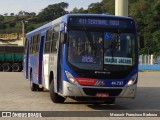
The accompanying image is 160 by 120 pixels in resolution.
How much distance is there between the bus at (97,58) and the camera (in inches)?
523

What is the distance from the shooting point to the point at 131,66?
13.7 meters

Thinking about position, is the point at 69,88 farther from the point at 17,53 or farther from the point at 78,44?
the point at 17,53

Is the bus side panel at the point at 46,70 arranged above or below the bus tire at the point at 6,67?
above

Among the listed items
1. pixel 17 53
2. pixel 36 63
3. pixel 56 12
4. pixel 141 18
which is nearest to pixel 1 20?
pixel 56 12

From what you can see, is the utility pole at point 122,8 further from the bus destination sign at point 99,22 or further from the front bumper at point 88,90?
the front bumper at point 88,90

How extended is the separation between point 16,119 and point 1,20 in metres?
180

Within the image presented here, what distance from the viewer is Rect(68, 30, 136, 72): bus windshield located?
43.9ft

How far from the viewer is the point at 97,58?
1342 cm

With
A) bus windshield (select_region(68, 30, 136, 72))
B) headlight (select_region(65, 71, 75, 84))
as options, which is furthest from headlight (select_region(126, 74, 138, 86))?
headlight (select_region(65, 71, 75, 84))

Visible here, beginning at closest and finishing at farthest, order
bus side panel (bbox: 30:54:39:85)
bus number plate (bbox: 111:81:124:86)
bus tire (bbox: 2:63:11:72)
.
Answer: bus number plate (bbox: 111:81:124:86), bus side panel (bbox: 30:54:39:85), bus tire (bbox: 2:63:11:72)

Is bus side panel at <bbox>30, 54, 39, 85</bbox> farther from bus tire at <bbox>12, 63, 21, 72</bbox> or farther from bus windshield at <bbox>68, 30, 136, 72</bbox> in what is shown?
bus tire at <bbox>12, 63, 21, 72</bbox>

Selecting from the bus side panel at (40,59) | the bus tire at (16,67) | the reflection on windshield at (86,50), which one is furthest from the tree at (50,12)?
the reflection on windshield at (86,50)

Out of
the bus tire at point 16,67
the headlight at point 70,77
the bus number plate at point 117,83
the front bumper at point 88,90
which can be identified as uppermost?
the headlight at point 70,77

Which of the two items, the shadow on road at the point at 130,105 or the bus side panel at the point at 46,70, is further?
the bus side panel at the point at 46,70
